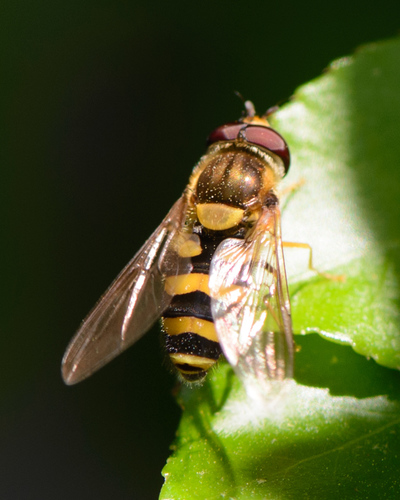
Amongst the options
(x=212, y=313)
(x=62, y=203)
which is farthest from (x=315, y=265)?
(x=62, y=203)

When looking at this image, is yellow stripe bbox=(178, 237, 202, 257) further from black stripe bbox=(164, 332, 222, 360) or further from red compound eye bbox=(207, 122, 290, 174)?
red compound eye bbox=(207, 122, 290, 174)

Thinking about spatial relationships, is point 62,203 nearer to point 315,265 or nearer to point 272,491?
point 315,265

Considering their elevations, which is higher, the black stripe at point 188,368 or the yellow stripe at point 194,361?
the yellow stripe at point 194,361

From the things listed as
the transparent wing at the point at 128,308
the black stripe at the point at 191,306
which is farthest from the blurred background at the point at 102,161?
the black stripe at the point at 191,306

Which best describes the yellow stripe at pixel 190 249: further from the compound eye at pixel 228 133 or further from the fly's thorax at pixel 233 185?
the compound eye at pixel 228 133

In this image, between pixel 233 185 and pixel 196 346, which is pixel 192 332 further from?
pixel 233 185

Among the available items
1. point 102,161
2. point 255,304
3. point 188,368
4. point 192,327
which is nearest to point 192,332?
point 192,327

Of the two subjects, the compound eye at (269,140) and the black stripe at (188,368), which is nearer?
the black stripe at (188,368)

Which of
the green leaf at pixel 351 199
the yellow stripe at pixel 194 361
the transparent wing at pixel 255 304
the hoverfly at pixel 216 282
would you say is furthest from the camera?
the green leaf at pixel 351 199

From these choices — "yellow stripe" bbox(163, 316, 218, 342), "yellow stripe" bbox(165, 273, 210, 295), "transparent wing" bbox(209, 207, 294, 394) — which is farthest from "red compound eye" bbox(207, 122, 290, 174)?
"yellow stripe" bbox(163, 316, 218, 342)
